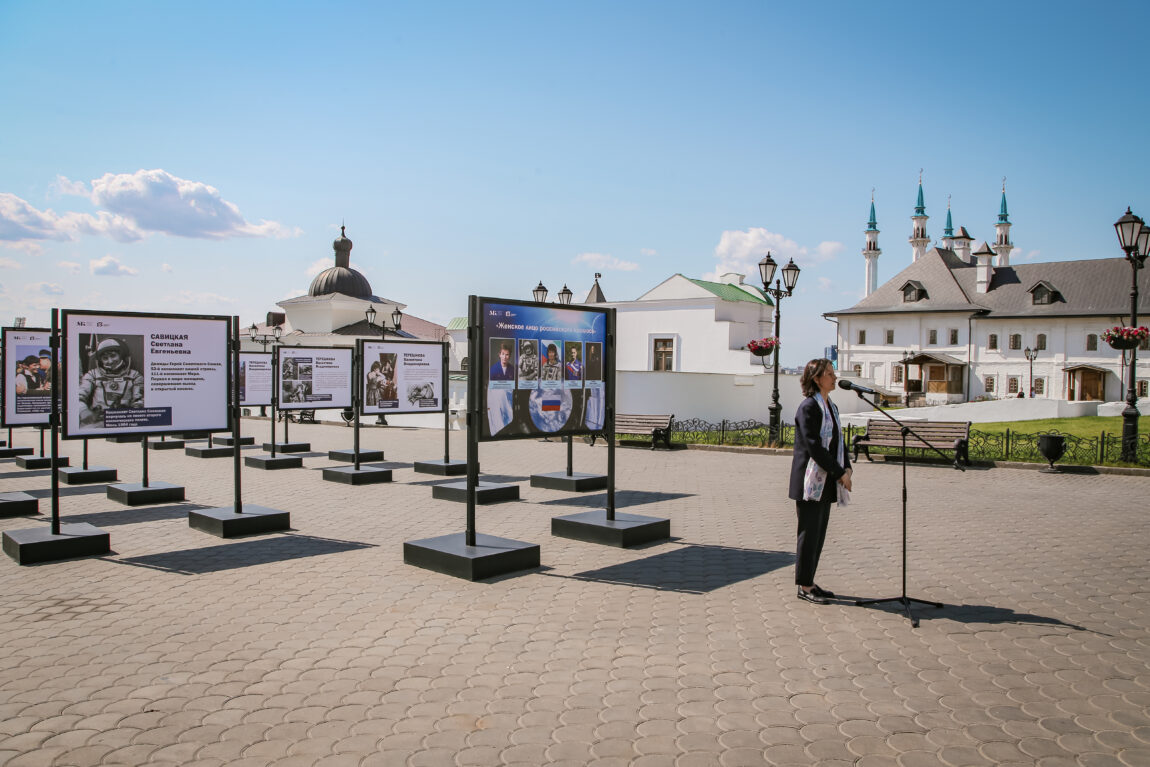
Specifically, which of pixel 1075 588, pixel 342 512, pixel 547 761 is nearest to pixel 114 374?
pixel 342 512

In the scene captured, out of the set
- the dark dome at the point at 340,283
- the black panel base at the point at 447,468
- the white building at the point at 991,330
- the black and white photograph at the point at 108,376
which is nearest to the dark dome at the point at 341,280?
the dark dome at the point at 340,283

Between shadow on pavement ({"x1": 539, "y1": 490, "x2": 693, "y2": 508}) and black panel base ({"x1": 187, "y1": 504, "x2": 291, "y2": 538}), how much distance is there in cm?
374

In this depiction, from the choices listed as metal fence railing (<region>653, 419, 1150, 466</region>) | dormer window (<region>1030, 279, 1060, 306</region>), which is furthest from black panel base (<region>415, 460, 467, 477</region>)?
dormer window (<region>1030, 279, 1060, 306</region>)

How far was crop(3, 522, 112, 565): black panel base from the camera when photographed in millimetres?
7488

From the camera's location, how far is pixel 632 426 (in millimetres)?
20812

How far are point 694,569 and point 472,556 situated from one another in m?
2.09

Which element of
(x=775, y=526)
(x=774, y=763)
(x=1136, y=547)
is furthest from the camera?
(x=775, y=526)

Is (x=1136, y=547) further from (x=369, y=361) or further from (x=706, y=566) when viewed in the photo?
(x=369, y=361)

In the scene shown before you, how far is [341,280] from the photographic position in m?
59.8

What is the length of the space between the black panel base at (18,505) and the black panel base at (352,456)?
605 cm

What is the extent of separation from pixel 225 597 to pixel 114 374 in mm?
3574

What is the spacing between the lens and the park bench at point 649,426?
20422 mm

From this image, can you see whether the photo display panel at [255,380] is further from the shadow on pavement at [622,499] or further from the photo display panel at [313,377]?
the shadow on pavement at [622,499]

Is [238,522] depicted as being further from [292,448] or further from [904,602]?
[292,448]
